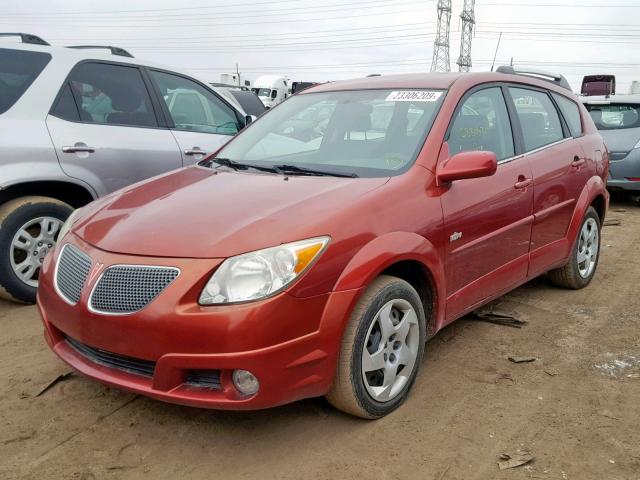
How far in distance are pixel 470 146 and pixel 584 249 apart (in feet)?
6.32

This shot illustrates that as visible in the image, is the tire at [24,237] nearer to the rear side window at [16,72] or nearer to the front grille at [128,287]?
the rear side window at [16,72]

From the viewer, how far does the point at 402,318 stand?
9.70ft

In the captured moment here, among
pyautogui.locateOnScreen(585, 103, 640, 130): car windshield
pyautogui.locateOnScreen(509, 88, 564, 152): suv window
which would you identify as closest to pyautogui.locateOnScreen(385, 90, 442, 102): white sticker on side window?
pyautogui.locateOnScreen(509, 88, 564, 152): suv window

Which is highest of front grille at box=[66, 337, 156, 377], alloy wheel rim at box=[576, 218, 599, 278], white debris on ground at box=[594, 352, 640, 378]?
front grille at box=[66, 337, 156, 377]

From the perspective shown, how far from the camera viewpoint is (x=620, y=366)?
3.51 meters

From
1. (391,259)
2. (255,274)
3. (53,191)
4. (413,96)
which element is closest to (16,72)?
(53,191)

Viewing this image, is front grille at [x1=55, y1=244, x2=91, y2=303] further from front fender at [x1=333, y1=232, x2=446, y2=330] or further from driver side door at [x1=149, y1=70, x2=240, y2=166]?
driver side door at [x1=149, y1=70, x2=240, y2=166]

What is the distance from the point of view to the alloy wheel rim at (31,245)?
13.9 ft

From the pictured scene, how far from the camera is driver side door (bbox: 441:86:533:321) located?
10.8ft

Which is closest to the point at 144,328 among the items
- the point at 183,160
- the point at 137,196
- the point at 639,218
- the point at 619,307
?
the point at 137,196

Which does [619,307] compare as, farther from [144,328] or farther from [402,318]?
[144,328]

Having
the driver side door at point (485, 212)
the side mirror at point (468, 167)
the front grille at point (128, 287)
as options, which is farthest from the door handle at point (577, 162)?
the front grille at point (128, 287)

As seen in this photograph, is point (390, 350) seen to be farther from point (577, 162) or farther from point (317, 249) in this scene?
point (577, 162)

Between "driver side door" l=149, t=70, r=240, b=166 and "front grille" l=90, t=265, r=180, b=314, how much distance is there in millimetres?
2723
